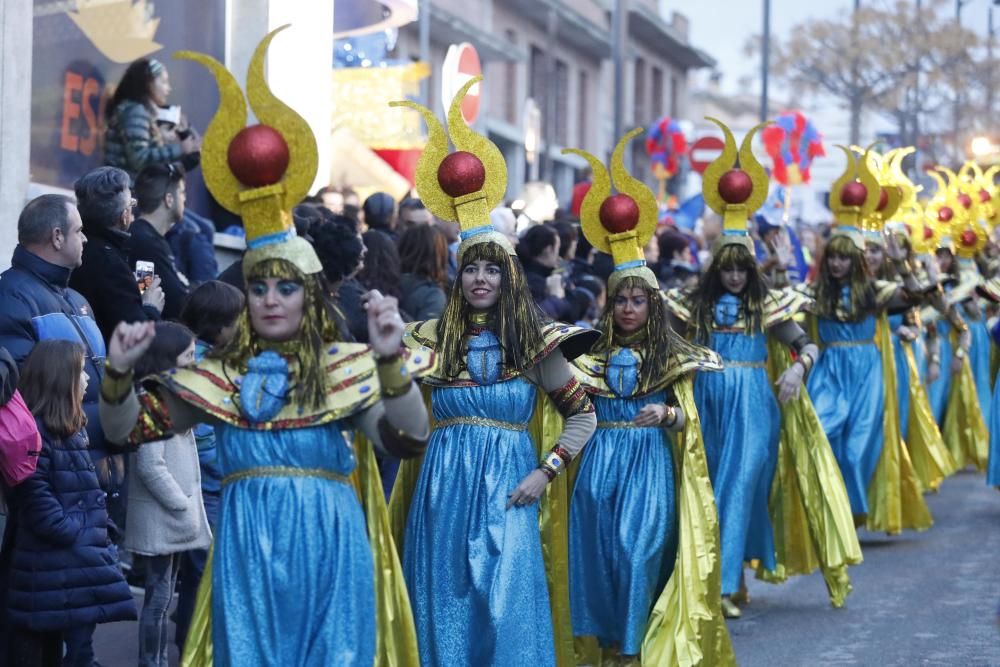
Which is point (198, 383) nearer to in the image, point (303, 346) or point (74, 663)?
point (303, 346)

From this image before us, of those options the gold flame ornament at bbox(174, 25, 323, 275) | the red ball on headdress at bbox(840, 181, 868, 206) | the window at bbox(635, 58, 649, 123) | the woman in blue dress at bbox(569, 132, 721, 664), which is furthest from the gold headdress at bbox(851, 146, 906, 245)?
the window at bbox(635, 58, 649, 123)

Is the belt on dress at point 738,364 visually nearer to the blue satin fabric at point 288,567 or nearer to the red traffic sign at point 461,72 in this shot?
the red traffic sign at point 461,72

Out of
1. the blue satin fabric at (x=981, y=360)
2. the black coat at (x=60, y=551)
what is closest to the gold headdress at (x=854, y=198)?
the blue satin fabric at (x=981, y=360)

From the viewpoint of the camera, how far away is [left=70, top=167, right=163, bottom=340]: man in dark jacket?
766 cm

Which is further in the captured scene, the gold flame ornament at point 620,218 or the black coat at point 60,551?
the gold flame ornament at point 620,218

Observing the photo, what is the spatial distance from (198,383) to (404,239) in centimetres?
457

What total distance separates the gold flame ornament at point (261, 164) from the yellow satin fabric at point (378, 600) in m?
0.68

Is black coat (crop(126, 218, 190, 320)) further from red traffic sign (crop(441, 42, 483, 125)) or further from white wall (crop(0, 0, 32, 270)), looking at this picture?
red traffic sign (crop(441, 42, 483, 125))

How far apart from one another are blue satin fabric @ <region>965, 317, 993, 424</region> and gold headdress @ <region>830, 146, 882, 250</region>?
18.4ft

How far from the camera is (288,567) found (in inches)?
206

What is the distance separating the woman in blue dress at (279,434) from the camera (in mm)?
5215

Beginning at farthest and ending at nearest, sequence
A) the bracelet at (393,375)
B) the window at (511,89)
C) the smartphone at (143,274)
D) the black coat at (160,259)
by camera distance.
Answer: the window at (511,89) < the black coat at (160,259) < the smartphone at (143,274) < the bracelet at (393,375)

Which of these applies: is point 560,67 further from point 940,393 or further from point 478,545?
point 478,545

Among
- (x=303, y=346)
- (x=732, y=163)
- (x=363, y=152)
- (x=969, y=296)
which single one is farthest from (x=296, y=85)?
(x=303, y=346)
